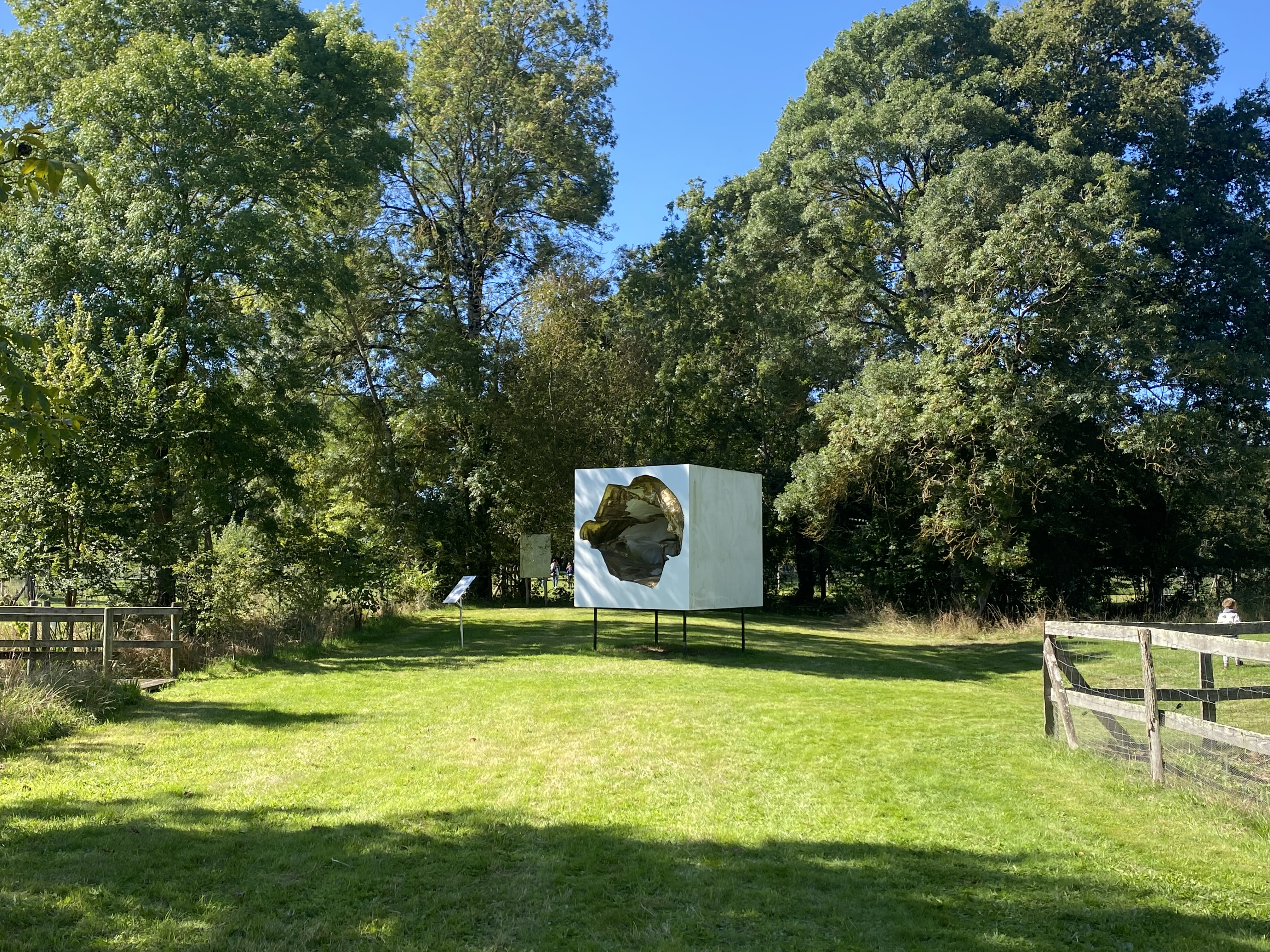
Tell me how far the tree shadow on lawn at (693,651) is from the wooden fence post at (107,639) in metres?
2.98

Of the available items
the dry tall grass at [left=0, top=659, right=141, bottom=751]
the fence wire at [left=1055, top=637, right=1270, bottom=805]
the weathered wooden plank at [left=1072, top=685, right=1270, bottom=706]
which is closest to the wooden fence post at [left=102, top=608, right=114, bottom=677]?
the dry tall grass at [left=0, top=659, right=141, bottom=751]

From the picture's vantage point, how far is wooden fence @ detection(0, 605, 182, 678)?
11.3m

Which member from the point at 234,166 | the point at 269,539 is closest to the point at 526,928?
the point at 269,539

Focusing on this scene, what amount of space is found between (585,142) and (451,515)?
13482 mm

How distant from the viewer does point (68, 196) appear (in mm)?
19062

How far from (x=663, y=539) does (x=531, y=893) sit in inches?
458

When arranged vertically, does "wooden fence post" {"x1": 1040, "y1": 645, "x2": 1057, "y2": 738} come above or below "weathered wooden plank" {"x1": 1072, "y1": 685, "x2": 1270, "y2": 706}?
below

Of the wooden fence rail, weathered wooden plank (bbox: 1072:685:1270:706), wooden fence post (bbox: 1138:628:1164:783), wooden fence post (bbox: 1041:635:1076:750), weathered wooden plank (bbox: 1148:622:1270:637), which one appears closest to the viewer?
A: the wooden fence rail

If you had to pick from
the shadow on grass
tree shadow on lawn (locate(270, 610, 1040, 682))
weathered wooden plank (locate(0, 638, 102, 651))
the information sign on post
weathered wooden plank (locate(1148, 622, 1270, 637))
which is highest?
the information sign on post

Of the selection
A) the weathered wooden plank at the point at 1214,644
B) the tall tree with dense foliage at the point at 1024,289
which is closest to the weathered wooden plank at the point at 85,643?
the weathered wooden plank at the point at 1214,644

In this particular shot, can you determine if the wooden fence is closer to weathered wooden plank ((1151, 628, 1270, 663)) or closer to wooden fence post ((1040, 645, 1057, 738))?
wooden fence post ((1040, 645, 1057, 738))

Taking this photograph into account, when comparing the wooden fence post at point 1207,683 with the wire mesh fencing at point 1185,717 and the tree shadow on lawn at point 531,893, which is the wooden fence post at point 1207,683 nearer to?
the wire mesh fencing at point 1185,717

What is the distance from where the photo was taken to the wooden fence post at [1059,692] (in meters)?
8.41

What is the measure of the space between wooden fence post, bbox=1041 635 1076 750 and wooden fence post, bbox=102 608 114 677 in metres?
10.1
